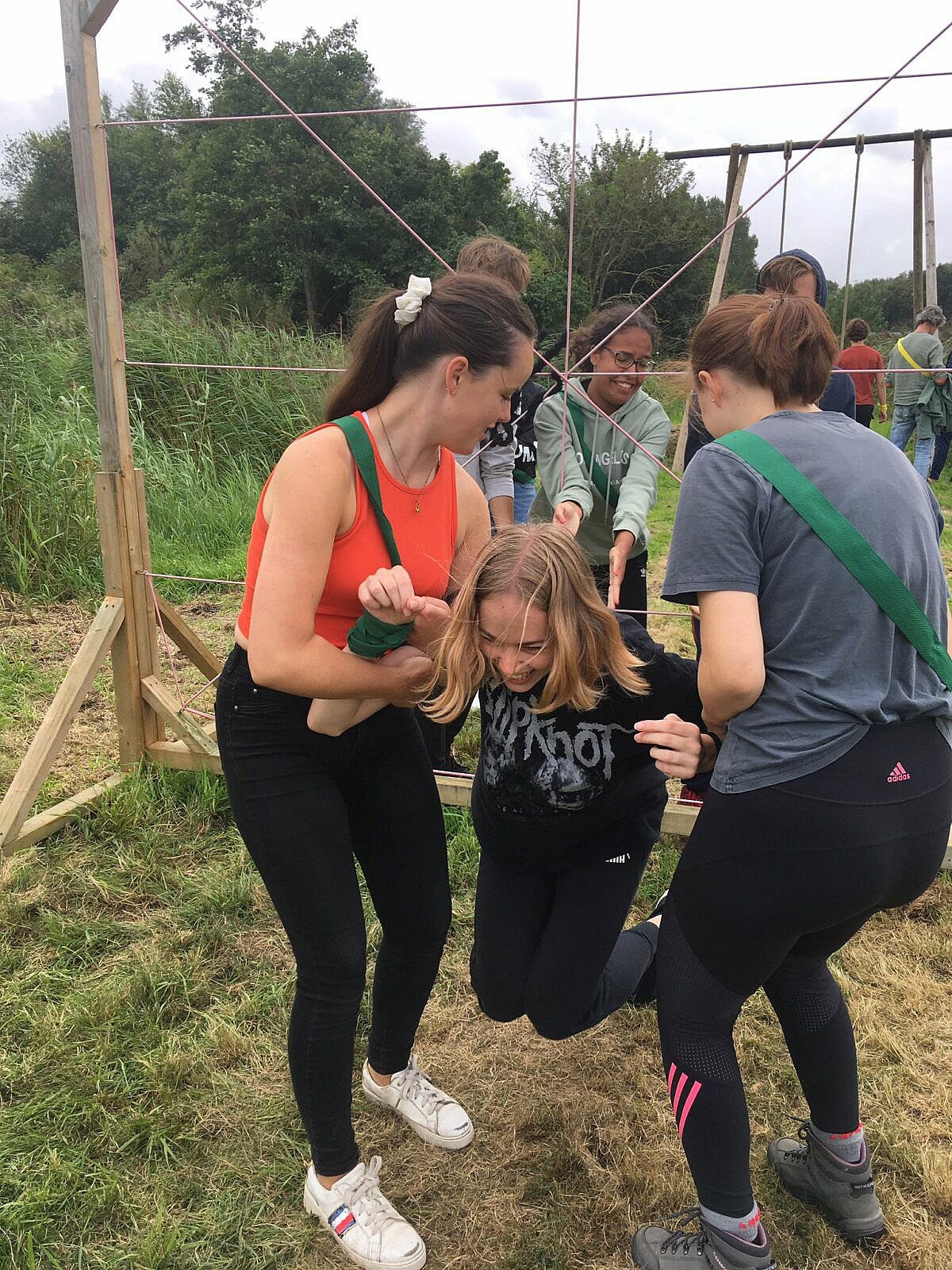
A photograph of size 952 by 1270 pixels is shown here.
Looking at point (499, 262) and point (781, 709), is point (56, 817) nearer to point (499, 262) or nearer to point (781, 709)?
point (499, 262)

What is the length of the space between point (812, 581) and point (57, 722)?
2.56 metres

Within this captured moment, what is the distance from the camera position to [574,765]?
1662 mm

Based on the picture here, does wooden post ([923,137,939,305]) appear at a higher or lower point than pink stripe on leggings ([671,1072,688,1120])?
higher

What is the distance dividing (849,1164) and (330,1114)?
3.19 ft

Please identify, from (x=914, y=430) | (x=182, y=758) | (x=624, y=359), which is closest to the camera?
(x=624, y=359)

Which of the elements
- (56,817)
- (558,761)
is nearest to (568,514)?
(558,761)

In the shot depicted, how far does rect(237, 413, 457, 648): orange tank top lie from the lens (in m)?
1.50

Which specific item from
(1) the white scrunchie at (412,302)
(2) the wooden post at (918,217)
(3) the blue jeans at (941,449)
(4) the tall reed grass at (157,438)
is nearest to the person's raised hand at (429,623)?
(1) the white scrunchie at (412,302)

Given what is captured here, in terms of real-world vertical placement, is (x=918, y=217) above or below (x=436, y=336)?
above

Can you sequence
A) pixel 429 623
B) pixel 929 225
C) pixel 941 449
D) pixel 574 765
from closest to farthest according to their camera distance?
pixel 429 623
pixel 574 765
pixel 929 225
pixel 941 449

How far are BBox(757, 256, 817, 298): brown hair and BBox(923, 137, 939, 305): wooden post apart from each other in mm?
1119

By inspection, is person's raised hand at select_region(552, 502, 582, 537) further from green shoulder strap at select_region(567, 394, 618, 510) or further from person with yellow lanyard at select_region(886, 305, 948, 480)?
person with yellow lanyard at select_region(886, 305, 948, 480)

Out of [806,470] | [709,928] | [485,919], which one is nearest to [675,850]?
[485,919]

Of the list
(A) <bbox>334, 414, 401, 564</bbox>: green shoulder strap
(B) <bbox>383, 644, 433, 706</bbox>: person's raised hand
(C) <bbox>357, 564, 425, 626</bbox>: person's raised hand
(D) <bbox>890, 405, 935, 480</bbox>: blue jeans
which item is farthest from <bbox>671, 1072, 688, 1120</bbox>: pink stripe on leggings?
(D) <bbox>890, 405, 935, 480</bbox>: blue jeans
